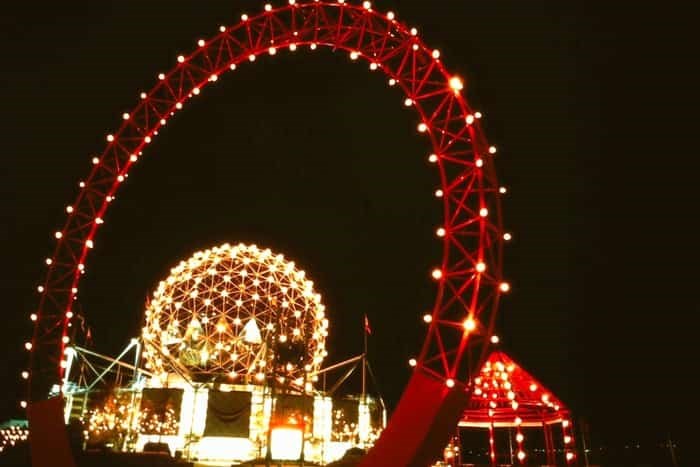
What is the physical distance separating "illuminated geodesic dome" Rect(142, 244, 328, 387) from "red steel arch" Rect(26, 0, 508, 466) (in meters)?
3.61

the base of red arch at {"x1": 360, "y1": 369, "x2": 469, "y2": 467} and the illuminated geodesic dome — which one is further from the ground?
the illuminated geodesic dome

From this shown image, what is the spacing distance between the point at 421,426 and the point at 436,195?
619cm

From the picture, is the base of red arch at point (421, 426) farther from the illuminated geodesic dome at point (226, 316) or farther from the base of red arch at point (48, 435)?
the illuminated geodesic dome at point (226, 316)

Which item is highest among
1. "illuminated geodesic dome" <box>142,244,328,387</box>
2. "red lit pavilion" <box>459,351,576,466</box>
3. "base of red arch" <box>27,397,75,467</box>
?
"illuminated geodesic dome" <box>142,244,328,387</box>

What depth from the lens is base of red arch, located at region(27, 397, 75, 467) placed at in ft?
46.5

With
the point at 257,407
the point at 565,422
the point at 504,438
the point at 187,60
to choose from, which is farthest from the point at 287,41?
the point at 504,438

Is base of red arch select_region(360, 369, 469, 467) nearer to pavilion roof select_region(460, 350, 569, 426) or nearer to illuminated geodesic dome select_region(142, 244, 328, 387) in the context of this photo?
pavilion roof select_region(460, 350, 569, 426)

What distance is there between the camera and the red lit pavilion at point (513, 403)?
1928 centimetres

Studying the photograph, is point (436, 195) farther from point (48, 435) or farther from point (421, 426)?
point (48, 435)

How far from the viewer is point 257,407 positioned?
62.7 feet

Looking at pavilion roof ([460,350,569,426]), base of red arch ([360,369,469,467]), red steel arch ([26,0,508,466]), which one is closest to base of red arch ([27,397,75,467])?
red steel arch ([26,0,508,466])

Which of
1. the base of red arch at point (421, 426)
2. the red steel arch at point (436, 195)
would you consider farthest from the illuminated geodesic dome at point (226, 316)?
the base of red arch at point (421, 426)

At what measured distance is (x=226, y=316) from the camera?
21.4m

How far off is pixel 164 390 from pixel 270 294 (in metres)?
5.29
